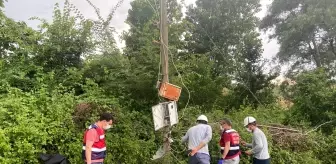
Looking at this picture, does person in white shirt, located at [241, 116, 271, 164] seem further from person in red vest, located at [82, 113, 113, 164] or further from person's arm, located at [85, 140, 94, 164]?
person's arm, located at [85, 140, 94, 164]

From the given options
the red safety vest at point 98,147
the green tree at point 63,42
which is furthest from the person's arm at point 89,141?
the green tree at point 63,42

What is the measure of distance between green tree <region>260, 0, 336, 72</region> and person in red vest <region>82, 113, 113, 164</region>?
16560 millimetres

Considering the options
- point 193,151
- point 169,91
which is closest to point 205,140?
point 193,151

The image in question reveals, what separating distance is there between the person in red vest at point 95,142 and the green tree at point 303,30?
652 inches

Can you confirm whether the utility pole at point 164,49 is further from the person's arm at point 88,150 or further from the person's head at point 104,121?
the person's arm at point 88,150

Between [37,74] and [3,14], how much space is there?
2.72 metres

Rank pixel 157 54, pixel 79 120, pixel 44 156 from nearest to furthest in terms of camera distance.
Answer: pixel 44 156 < pixel 79 120 < pixel 157 54

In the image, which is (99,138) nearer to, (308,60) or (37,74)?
(37,74)

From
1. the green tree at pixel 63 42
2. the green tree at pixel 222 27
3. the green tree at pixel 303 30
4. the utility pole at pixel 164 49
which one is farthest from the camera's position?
the green tree at pixel 222 27

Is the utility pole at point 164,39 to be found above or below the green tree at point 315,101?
above

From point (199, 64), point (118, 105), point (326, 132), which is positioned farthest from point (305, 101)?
point (118, 105)

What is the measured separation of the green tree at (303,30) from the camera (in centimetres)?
1952

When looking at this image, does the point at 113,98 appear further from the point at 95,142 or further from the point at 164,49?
the point at 95,142

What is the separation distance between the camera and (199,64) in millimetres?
12789
